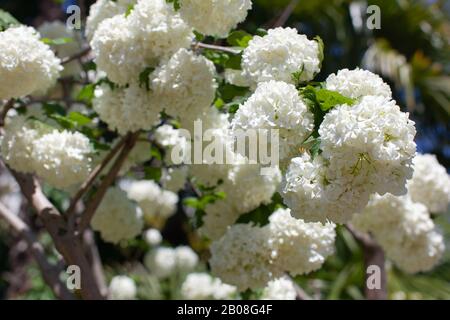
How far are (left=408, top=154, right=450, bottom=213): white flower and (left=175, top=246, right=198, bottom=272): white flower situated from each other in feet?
6.28

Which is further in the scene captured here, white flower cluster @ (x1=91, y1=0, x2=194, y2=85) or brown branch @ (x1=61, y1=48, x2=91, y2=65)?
brown branch @ (x1=61, y1=48, x2=91, y2=65)

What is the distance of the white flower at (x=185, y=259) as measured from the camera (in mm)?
4035

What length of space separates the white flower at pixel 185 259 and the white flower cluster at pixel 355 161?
2.77 m

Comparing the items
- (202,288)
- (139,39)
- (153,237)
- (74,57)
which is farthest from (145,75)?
(153,237)

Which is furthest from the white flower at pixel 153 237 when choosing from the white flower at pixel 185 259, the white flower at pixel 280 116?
the white flower at pixel 280 116

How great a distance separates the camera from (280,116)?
138cm

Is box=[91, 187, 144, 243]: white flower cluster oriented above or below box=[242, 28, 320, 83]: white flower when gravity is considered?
below

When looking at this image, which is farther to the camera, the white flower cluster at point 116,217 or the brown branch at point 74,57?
the white flower cluster at point 116,217

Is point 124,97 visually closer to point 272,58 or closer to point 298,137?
point 272,58

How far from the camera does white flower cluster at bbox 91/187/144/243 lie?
8.34 ft

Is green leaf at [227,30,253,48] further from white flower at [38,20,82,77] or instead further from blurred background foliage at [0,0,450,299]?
blurred background foliage at [0,0,450,299]

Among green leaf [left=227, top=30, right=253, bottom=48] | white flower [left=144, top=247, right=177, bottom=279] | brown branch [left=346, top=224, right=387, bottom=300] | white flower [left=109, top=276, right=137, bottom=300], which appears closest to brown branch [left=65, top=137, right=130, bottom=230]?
green leaf [left=227, top=30, right=253, bottom=48]

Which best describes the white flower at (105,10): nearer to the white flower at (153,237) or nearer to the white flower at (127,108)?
the white flower at (127,108)
